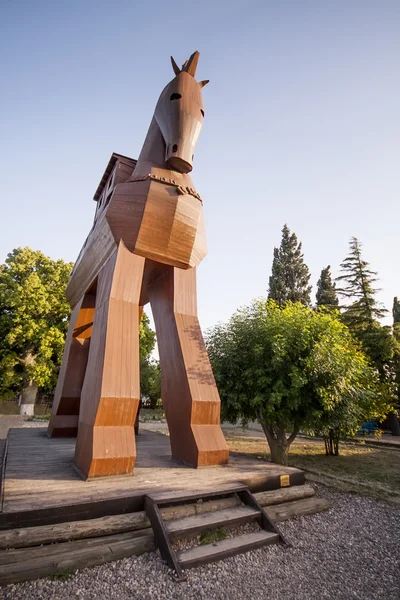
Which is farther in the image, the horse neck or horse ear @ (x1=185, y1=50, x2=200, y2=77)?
horse ear @ (x1=185, y1=50, x2=200, y2=77)

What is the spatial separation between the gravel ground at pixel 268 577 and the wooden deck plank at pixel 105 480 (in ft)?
2.60

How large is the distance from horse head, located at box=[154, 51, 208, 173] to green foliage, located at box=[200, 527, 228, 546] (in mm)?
6884

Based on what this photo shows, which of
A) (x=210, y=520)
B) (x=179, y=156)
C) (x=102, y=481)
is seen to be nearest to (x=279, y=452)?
(x=210, y=520)

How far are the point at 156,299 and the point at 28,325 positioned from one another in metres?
16.4

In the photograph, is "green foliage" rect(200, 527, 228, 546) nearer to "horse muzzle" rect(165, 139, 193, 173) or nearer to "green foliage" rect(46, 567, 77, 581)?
"green foliage" rect(46, 567, 77, 581)

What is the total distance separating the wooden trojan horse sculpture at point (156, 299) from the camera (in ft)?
17.9

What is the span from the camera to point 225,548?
3.75 meters

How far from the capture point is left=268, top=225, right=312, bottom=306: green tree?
92.6ft

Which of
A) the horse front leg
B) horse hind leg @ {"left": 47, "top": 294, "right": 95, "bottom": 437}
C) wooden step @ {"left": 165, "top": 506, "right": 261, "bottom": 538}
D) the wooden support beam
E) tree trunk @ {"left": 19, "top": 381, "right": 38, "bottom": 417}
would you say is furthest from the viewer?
tree trunk @ {"left": 19, "top": 381, "right": 38, "bottom": 417}

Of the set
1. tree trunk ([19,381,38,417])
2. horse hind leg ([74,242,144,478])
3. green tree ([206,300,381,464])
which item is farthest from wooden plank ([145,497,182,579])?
tree trunk ([19,381,38,417])

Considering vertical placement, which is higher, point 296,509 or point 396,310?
point 396,310

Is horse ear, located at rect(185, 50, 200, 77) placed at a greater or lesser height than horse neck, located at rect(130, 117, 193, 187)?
greater

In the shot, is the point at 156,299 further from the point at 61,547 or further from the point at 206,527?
the point at 61,547

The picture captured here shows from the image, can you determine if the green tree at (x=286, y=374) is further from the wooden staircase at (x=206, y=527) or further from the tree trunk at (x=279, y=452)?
the wooden staircase at (x=206, y=527)
